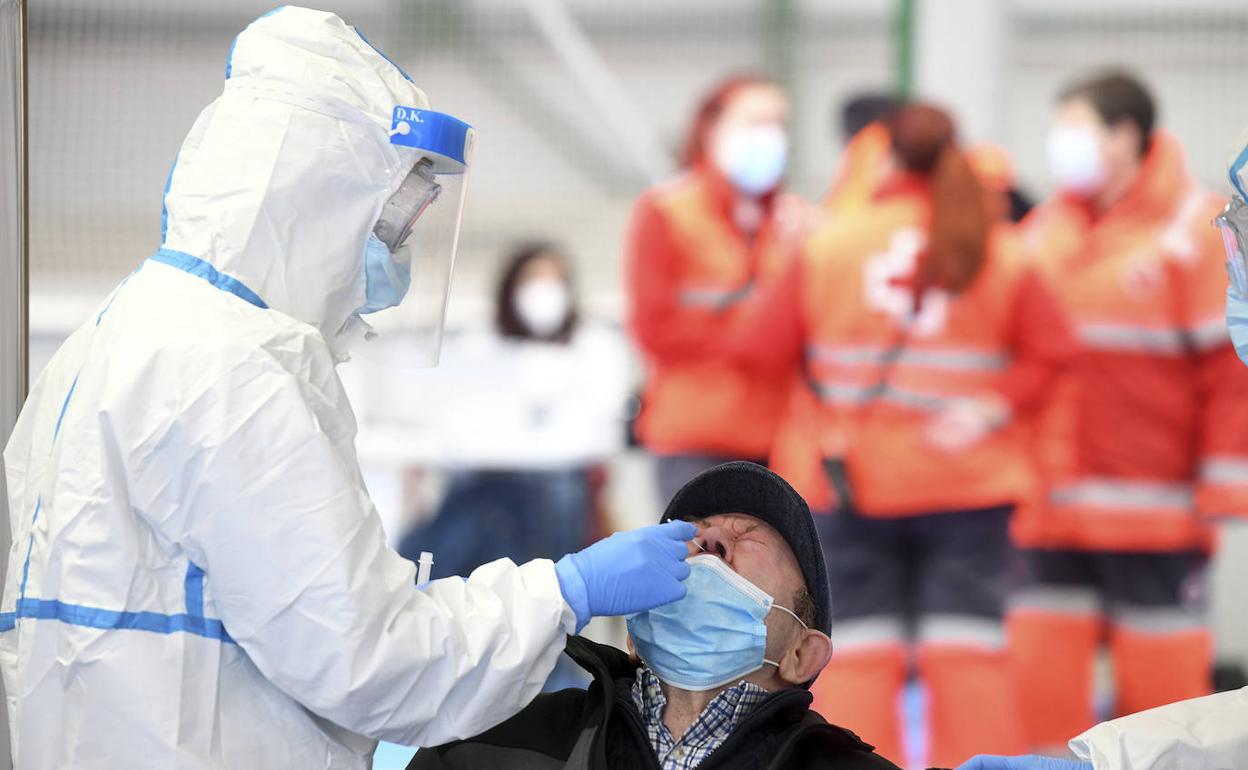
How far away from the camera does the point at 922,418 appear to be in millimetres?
4551

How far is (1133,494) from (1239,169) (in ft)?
10.8

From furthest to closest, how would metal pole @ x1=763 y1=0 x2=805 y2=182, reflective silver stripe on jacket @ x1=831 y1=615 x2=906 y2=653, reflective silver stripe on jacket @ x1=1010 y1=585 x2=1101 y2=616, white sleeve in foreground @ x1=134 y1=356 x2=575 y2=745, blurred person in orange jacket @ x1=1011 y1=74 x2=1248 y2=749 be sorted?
metal pole @ x1=763 y1=0 x2=805 y2=182 → reflective silver stripe on jacket @ x1=1010 y1=585 x2=1101 y2=616 → blurred person in orange jacket @ x1=1011 y1=74 x2=1248 y2=749 → reflective silver stripe on jacket @ x1=831 y1=615 x2=906 y2=653 → white sleeve in foreground @ x1=134 y1=356 x2=575 y2=745

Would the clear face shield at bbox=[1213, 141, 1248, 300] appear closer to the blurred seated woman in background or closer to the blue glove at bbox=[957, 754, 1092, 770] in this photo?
the blue glove at bbox=[957, 754, 1092, 770]

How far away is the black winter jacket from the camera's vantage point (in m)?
1.96

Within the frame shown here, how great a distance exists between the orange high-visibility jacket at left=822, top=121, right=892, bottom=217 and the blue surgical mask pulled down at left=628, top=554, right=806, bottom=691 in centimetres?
293

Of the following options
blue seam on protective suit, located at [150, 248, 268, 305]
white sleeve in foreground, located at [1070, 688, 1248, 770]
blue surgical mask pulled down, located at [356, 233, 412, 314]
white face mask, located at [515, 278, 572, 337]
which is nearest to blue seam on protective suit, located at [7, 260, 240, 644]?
blue seam on protective suit, located at [150, 248, 268, 305]

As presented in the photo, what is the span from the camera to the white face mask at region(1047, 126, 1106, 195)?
16.0 feet

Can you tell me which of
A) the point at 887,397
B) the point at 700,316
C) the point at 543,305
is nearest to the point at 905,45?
the point at 700,316

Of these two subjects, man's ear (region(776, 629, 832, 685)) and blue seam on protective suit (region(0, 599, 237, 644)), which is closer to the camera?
blue seam on protective suit (region(0, 599, 237, 644))

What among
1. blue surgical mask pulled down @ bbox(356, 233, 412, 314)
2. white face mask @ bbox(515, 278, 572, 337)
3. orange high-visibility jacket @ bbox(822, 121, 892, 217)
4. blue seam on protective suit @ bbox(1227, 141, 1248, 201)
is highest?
orange high-visibility jacket @ bbox(822, 121, 892, 217)

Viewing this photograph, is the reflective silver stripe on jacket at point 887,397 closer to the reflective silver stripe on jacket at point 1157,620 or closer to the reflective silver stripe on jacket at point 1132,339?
the reflective silver stripe on jacket at point 1132,339

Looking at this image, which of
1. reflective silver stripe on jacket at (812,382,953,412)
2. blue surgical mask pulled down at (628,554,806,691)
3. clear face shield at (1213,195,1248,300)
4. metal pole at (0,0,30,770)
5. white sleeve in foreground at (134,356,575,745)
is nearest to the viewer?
white sleeve in foreground at (134,356,575,745)

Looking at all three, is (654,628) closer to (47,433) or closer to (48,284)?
(47,433)

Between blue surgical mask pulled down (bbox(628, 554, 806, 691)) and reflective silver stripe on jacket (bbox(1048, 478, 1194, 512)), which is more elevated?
blue surgical mask pulled down (bbox(628, 554, 806, 691))
